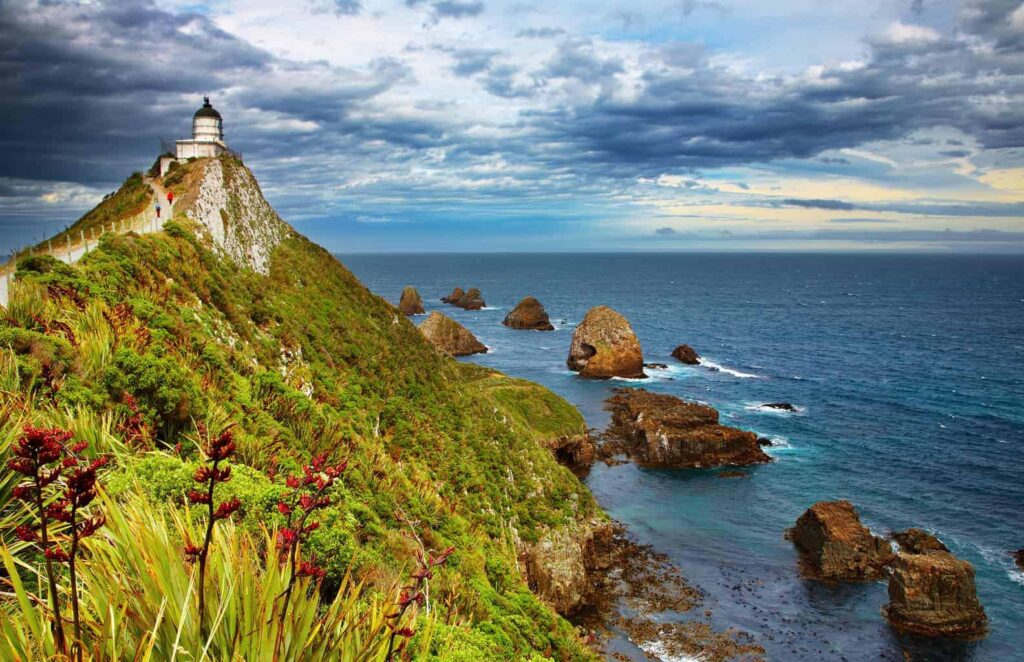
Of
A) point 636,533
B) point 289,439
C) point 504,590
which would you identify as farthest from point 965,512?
point 289,439

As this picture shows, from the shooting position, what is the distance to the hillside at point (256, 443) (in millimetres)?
4941

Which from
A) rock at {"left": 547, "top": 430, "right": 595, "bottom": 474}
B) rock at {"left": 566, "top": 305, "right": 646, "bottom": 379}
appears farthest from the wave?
rock at {"left": 547, "top": 430, "right": 595, "bottom": 474}

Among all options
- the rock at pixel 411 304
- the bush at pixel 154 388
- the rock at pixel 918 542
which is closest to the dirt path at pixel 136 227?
the bush at pixel 154 388

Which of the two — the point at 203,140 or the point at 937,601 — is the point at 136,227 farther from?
the point at 937,601

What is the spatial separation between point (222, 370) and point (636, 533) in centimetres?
3027

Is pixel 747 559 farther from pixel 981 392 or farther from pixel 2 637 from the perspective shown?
pixel 981 392

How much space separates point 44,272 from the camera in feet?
43.0

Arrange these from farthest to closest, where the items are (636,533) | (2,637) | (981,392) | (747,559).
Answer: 1. (981,392)
2. (636,533)
3. (747,559)
4. (2,637)

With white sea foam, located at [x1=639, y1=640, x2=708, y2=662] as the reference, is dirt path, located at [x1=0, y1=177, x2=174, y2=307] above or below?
above

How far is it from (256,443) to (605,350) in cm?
6732

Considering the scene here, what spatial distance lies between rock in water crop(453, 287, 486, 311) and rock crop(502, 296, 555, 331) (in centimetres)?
2697

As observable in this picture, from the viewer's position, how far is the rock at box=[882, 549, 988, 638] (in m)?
29.6

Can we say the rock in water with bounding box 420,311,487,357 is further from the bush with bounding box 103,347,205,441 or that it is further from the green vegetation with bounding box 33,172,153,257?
the bush with bounding box 103,347,205,441

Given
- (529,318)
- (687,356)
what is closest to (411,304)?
(529,318)
